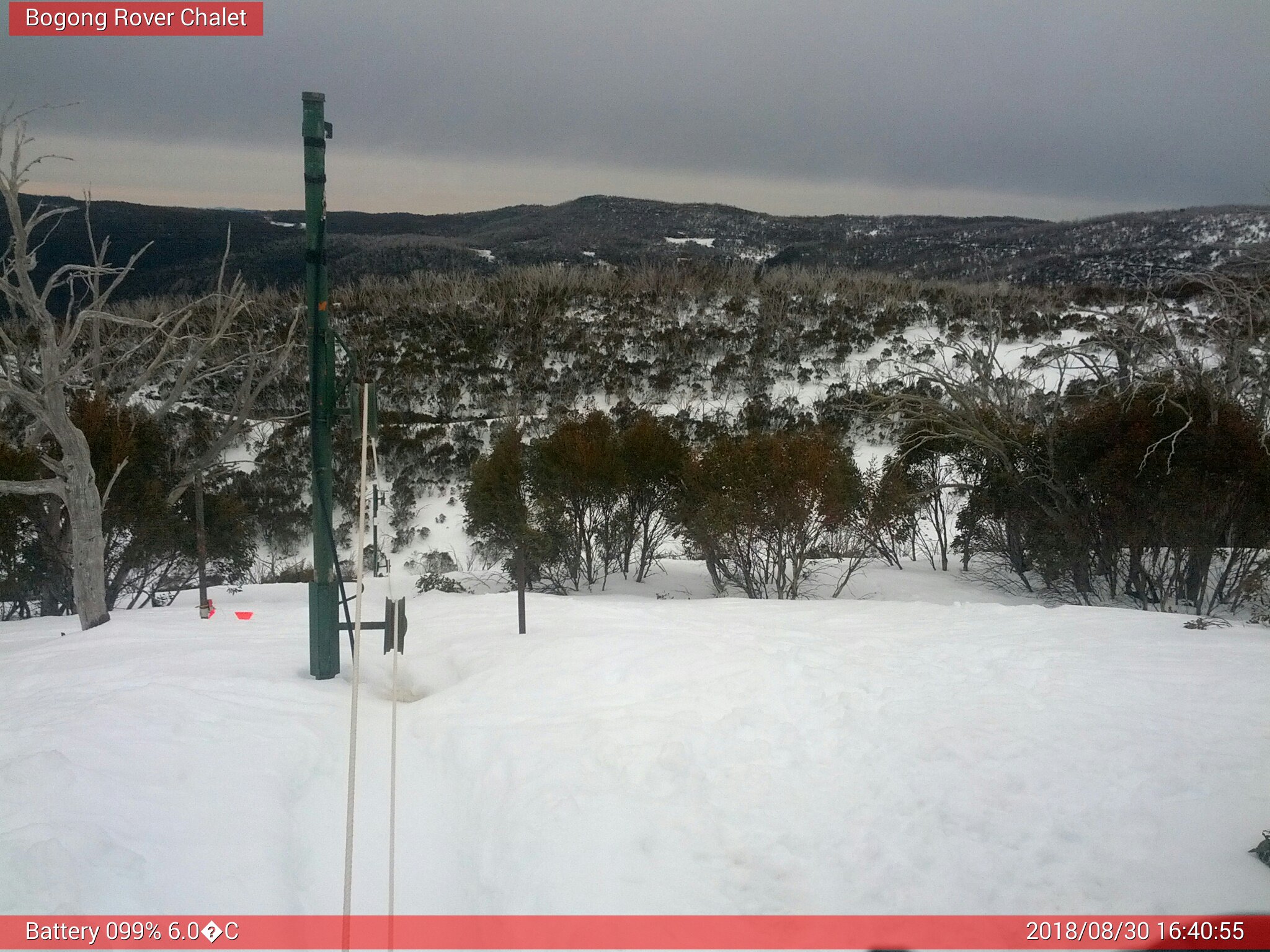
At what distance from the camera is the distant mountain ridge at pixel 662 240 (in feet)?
150

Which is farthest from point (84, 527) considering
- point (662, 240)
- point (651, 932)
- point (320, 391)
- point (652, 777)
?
point (662, 240)

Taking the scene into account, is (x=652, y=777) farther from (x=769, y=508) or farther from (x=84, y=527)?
(x=769, y=508)

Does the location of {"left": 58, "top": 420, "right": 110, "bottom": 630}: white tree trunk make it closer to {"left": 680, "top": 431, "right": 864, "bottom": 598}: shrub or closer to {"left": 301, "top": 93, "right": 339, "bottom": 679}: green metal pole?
{"left": 301, "top": 93, "right": 339, "bottom": 679}: green metal pole

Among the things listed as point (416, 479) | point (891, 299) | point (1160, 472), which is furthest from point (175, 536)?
point (891, 299)

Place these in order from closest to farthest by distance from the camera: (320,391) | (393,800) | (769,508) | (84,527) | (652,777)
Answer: (393,800) < (652,777) < (320,391) < (84,527) < (769,508)

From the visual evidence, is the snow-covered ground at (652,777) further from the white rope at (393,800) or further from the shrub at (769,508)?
the shrub at (769,508)

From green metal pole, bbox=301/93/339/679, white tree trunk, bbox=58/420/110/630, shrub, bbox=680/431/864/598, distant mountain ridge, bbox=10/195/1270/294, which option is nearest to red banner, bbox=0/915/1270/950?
green metal pole, bbox=301/93/339/679

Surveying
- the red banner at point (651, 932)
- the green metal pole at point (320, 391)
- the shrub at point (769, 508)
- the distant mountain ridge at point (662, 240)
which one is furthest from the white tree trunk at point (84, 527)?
the distant mountain ridge at point (662, 240)

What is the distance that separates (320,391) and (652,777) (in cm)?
345

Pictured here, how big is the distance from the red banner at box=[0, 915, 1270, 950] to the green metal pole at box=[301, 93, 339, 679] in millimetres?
2661

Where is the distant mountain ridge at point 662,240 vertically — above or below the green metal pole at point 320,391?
above

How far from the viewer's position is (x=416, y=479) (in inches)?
885

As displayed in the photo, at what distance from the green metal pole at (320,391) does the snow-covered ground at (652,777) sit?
14.4 inches

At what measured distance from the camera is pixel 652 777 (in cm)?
452
